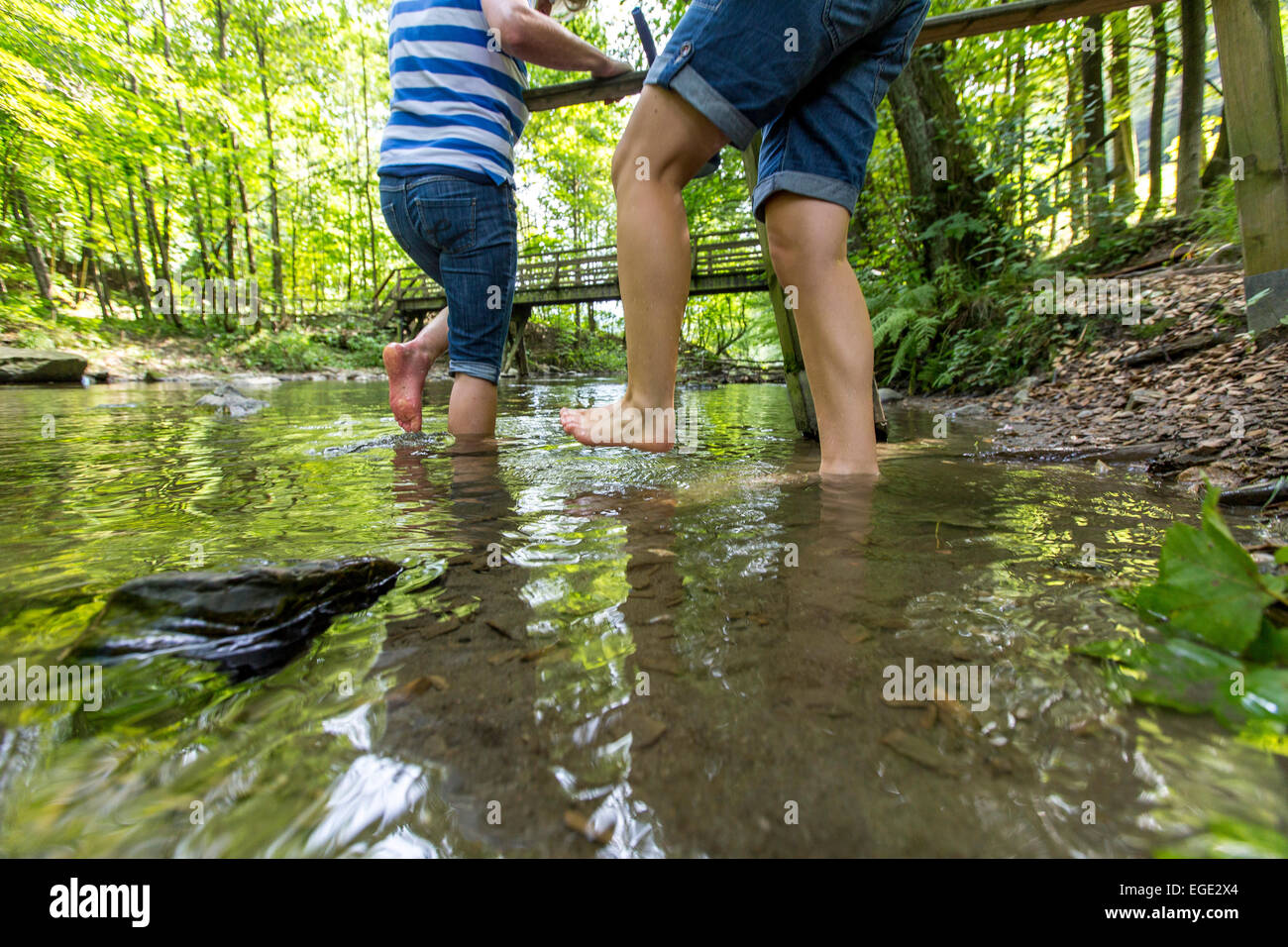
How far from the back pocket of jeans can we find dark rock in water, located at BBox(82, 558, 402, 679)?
6.68 ft

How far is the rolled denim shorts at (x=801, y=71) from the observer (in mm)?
1513

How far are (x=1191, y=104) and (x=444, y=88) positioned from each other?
9356 millimetres

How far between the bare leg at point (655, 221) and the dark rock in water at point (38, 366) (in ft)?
38.5

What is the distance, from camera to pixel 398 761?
1.83 ft

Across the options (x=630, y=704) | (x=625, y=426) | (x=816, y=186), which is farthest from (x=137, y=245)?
(x=630, y=704)

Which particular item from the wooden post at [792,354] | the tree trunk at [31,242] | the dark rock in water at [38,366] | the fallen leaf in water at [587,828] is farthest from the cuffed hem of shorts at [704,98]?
the tree trunk at [31,242]

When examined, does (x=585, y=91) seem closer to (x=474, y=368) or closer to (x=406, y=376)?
(x=474, y=368)

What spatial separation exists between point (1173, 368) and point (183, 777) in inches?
171

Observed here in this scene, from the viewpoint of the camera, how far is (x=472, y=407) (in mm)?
2828

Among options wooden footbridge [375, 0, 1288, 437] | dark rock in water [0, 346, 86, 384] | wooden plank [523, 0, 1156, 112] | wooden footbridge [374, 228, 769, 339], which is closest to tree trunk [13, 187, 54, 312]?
dark rock in water [0, 346, 86, 384]

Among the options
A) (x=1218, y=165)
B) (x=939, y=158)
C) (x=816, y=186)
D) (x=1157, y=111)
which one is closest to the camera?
(x=816, y=186)
